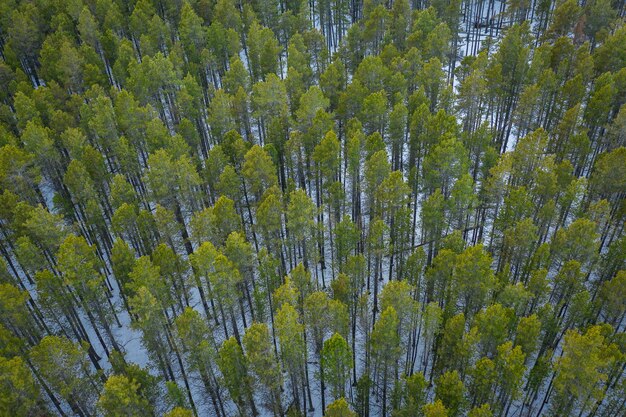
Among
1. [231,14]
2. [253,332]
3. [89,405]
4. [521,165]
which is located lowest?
[89,405]

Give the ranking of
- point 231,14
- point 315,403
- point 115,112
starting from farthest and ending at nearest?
point 231,14 → point 115,112 → point 315,403

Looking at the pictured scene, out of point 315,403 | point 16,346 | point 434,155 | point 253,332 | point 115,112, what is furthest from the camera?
point 115,112

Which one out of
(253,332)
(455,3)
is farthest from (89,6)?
(253,332)

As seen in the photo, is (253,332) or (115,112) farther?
(115,112)

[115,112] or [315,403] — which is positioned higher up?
[115,112]

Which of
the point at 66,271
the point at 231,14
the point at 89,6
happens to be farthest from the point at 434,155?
the point at 89,6

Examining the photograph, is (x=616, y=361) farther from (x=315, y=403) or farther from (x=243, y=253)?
(x=243, y=253)
